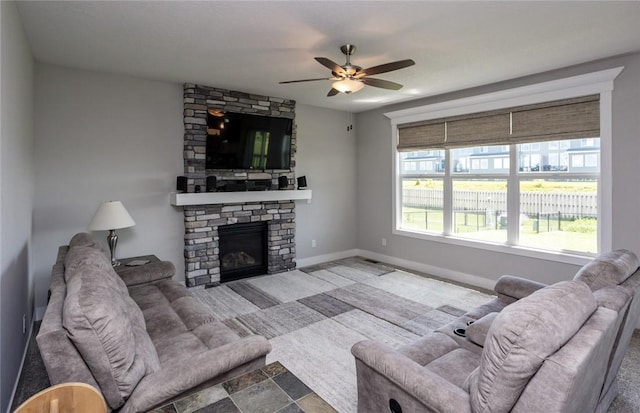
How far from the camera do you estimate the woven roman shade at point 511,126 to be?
12.5ft

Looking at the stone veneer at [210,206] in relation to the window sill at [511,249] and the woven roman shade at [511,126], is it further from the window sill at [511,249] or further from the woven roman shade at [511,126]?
the window sill at [511,249]

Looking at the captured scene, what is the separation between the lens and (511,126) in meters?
4.39

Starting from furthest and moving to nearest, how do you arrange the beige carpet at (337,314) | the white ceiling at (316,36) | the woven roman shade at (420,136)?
1. the woven roman shade at (420,136)
2. the beige carpet at (337,314)
3. the white ceiling at (316,36)

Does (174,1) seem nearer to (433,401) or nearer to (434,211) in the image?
(433,401)

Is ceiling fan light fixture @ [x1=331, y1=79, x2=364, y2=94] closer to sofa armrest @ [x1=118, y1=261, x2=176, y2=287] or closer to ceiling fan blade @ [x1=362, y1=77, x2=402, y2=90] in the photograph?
ceiling fan blade @ [x1=362, y1=77, x2=402, y2=90]

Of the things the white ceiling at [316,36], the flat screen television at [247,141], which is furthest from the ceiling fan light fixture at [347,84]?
the flat screen television at [247,141]

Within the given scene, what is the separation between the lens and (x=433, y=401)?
4.76 feet

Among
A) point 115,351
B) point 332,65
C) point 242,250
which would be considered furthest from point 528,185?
point 115,351

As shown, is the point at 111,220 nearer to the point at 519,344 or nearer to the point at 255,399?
the point at 255,399

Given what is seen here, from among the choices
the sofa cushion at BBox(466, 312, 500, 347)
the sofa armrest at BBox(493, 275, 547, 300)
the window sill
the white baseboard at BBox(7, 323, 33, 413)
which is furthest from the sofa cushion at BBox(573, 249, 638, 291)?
→ the white baseboard at BBox(7, 323, 33, 413)

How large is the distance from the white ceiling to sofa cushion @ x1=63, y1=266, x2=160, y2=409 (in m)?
2.02

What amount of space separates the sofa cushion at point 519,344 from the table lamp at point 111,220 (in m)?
3.56

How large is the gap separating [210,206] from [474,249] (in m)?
3.71

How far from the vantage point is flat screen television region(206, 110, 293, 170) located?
472 centimetres
